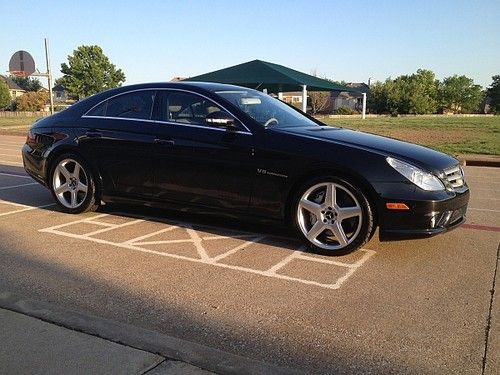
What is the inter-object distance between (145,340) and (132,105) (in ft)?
11.4

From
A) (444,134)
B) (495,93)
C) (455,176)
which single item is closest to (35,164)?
(455,176)

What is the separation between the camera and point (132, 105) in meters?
5.87

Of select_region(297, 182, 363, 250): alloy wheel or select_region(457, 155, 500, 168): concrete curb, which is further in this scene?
select_region(457, 155, 500, 168): concrete curb

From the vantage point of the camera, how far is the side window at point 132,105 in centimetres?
575

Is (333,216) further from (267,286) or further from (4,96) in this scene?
(4,96)

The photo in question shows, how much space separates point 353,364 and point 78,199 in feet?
14.3

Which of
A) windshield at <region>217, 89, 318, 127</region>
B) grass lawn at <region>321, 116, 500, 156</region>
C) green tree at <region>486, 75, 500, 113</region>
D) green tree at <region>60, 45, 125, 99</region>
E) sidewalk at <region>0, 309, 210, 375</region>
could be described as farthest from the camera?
green tree at <region>486, 75, 500, 113</region>

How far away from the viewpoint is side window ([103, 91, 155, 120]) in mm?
5746

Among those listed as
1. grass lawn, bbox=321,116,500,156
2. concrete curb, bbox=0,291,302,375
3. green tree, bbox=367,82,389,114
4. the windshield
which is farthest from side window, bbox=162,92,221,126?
green tree, bbox=367,82,389,114

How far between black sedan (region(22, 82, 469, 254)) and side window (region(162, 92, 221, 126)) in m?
0.01

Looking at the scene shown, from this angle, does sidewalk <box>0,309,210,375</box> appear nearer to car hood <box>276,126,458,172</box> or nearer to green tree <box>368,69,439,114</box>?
car hood <box>276,126,458,172</box>

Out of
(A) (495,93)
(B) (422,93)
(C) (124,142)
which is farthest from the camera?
(A) (495,93)

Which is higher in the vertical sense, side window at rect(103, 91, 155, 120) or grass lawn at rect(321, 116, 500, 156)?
side window at rect(103, 91, 155, 120)

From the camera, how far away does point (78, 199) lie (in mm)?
6219
